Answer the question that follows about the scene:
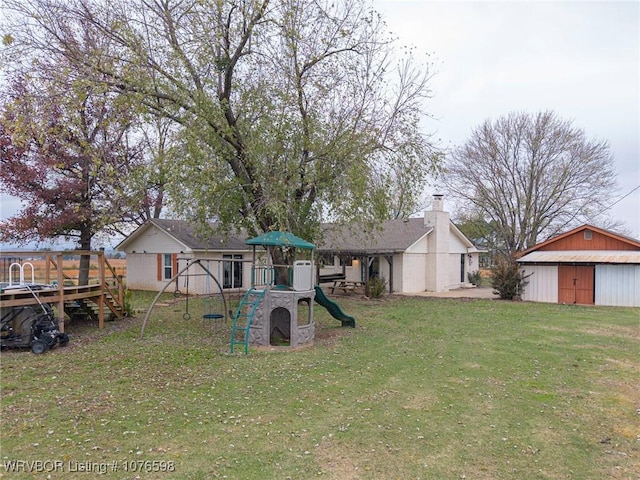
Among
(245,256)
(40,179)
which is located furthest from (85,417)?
(245,256)

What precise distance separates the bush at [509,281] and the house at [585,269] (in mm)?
303

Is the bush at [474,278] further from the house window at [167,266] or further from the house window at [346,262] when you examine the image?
the house window at [167,266]

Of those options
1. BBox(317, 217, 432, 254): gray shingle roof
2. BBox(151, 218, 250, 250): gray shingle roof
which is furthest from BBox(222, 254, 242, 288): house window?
BBox(317, 217, 432, 254): gray shingle roof

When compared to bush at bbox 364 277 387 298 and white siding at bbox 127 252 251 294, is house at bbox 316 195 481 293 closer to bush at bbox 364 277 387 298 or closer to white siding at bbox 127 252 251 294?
bush at bbox 364 277 387 298

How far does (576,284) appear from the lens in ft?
62.7

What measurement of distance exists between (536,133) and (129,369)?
92.6 feet

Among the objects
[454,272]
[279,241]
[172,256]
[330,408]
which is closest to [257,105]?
[279,241]

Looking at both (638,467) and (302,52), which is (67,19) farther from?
(638,467)

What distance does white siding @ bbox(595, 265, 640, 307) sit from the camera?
18.0 meters

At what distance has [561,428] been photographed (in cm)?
531

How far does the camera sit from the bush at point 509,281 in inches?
802

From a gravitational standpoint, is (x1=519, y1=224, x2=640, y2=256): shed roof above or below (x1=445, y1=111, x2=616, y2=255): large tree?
below

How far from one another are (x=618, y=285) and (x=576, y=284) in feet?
5.08

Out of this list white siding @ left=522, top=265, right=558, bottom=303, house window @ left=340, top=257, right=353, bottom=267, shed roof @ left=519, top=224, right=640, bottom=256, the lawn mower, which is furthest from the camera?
house window @ left=340, top=257, right=353, bottom=267
